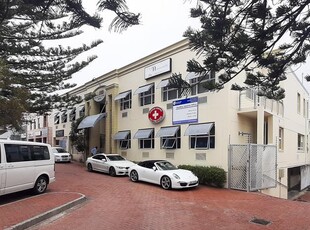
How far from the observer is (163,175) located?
49.6ft

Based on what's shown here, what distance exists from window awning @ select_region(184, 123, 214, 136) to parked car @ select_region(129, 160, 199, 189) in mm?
2567

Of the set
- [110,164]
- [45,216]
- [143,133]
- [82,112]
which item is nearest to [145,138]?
[143,133]

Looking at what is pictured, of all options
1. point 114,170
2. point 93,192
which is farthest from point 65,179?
point 93,192

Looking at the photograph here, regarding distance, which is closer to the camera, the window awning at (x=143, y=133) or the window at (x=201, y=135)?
the window at (x=201, y=135)

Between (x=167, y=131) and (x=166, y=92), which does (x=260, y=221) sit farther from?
(x=166, y=92)

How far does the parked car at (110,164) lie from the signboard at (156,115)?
3132 millimetres

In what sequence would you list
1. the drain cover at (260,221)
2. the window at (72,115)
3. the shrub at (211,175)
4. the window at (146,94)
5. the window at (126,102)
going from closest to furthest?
the drain cover at (260,221), the shrub at (211,175), the window at (146,94), the window at (126,102), the window at (72,115)

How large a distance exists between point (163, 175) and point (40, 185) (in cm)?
549

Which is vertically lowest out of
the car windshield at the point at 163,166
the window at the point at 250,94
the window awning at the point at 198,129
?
the car windshield at the point at 163,166

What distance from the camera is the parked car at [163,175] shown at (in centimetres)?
1464

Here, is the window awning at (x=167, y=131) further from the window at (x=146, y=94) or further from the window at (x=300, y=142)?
the window at (x=300, y=142)

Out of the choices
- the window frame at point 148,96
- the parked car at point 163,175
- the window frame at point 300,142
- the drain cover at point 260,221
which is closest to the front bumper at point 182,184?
the parked car at point 163,175

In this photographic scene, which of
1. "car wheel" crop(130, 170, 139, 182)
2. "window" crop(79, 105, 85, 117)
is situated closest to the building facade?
"window" crop(79, 105, 85, 117)

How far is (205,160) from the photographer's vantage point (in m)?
17.5
